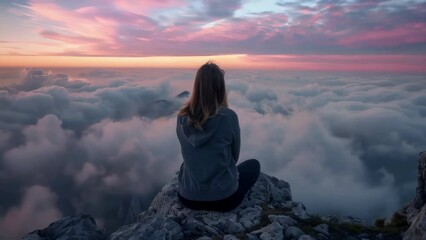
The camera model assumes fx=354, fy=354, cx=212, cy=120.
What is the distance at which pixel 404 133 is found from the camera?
19675 cm

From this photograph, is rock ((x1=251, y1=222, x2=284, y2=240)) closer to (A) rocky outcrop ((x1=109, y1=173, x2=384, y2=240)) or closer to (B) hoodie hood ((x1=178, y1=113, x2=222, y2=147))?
(A) rocky outcrop ((x1=109, y1=173, x2=384, y2=240))

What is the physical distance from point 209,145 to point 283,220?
7.64ft

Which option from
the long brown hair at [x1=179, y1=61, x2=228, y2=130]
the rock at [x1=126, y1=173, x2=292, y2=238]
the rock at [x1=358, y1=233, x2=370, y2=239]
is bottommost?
the rock at [x1=358, y1=233, x2=370, y2=239]

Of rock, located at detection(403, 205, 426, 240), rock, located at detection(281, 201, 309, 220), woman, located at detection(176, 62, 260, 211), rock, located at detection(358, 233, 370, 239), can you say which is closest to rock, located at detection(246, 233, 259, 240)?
woman, located at detection(176, 62, 260, 211)

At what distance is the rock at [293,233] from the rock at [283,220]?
352 mm

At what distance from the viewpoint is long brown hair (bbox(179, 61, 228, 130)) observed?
6.66 metres

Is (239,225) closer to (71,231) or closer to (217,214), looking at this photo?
(217,214)

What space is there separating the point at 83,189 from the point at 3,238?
49.7m

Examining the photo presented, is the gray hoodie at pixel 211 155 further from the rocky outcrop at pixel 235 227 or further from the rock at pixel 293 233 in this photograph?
the rock at pixel 293 233

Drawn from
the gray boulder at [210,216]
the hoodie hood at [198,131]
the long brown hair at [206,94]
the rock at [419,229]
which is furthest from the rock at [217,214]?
the rock at [419,229]

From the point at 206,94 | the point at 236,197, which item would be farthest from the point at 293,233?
the point at 206,94

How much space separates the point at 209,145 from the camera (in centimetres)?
698

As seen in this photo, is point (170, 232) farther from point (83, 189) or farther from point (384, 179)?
point (384, 179)

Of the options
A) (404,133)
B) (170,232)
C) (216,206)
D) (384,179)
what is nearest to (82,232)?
(170,232)
